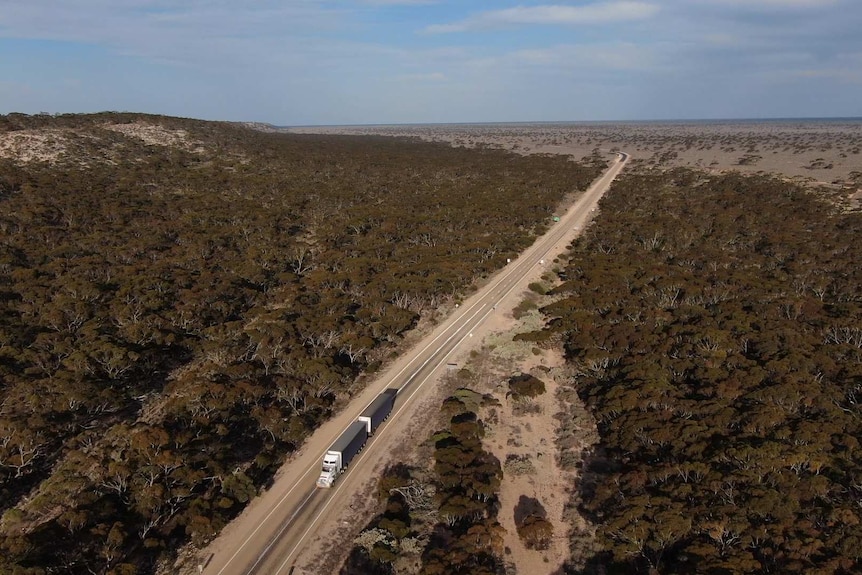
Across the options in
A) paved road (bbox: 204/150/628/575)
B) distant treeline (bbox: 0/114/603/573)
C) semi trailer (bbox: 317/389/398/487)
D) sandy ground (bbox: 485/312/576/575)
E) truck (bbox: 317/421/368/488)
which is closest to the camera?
paved road (bbox: 204/150/628/575)

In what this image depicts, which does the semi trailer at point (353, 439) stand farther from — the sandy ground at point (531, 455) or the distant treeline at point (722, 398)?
the distant treeline at point (722, 398)

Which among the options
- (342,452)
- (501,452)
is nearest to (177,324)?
(342,452)

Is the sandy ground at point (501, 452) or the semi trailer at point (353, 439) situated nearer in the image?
the sandy ground at point (501, 452)

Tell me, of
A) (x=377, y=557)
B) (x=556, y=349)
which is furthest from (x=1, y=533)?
(x=556, y=349)

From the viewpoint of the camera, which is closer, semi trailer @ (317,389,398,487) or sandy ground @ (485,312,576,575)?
sandy ground @ (485,312,576,575)

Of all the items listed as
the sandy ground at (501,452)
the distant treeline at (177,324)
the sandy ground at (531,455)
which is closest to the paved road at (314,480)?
the sandy ground at (501,452)

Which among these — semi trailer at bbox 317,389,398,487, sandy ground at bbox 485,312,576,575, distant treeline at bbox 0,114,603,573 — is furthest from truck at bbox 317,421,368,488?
sandy ground at bbox 485,312,576,575

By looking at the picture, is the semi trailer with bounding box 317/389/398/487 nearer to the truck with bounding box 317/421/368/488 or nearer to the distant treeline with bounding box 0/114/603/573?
the truck with bounding box 317/421/368/488

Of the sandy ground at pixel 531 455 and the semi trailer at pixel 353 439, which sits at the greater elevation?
the semi trailer at pixel 353 439
